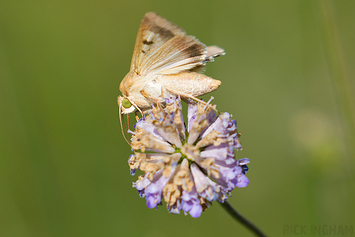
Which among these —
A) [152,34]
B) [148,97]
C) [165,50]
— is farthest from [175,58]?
[148,97]

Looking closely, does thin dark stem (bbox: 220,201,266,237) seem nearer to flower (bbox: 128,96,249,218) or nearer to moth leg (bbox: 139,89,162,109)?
flower (bbox: 128,96,249,218)

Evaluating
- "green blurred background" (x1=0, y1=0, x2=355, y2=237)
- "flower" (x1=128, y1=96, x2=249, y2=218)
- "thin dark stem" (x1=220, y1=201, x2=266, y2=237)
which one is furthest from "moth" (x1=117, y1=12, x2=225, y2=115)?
"green blurred background" (x1=0, y1=0, x2=355, y2=237)

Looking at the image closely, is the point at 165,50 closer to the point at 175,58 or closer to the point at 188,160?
the point at 175,58
